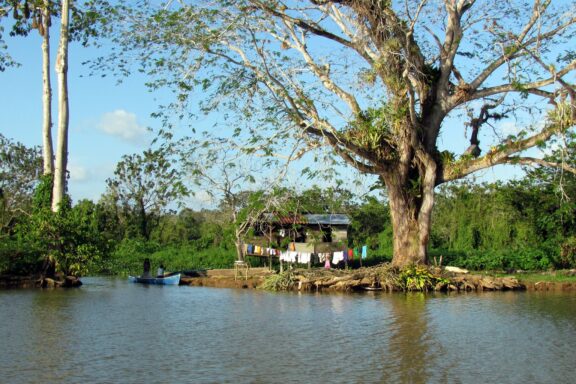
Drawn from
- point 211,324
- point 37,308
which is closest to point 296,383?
point 211,324

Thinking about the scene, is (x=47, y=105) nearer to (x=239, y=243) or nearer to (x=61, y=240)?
(x=61, y=240)

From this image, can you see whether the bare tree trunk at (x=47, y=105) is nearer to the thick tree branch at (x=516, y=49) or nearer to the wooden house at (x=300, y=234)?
the wooden house at (x=300, y=234)

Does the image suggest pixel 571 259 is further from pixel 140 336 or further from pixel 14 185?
pixel 14 185

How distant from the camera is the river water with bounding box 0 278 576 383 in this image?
832cm

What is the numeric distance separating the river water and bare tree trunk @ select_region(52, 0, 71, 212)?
15.7ft

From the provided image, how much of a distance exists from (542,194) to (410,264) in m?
8.77

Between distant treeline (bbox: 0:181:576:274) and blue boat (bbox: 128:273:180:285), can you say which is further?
blue boat (bbox: 128:273:180:285)

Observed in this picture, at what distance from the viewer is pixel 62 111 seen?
2155cm

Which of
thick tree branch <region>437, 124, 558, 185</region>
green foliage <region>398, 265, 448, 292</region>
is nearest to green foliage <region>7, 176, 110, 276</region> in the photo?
green foliage <region>398, 265, 448, 292</region>

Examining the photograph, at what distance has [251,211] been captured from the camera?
74.9 feet

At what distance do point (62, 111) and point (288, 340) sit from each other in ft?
45.5

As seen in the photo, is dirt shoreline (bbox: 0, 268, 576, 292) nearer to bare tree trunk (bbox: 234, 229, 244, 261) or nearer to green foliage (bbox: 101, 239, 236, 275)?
bare tree trunk (bbox: 234, 229, 244, 261)

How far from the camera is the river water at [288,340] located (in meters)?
8.32

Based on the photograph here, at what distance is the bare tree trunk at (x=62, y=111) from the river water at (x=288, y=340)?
4.79 metres
